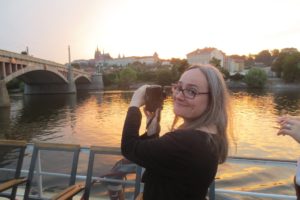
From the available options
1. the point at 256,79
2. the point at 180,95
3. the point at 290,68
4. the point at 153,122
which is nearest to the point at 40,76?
the point at 256,79

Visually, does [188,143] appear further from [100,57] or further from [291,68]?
[100,57]

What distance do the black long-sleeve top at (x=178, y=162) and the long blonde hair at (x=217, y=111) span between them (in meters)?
0.09

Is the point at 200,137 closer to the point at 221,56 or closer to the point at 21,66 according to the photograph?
the point at 21,66

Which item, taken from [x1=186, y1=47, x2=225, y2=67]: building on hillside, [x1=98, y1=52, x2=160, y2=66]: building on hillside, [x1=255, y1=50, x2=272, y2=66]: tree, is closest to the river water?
[x1=186, y1=47, x2=225, y2=67]: building on hillside

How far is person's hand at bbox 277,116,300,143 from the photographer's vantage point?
158 centimetres

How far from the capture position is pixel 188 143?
152cm

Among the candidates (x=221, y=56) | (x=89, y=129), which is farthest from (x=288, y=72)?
(x=89, y=129)

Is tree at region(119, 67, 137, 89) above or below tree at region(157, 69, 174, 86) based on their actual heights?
below

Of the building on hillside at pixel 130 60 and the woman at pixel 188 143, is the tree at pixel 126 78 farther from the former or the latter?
the building on hillside at pixel 130 60

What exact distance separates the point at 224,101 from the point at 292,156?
13.0m

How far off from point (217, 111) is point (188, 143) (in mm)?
237

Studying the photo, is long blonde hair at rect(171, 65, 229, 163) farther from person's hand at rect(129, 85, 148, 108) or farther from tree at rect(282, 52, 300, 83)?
tree at rect(282, 52, 300, 83)

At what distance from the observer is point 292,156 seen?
13484mm

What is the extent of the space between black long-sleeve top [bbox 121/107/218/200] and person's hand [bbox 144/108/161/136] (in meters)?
0.25
